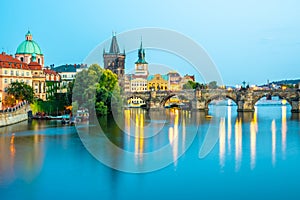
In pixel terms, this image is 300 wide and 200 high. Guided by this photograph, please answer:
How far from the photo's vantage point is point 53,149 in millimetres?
23328

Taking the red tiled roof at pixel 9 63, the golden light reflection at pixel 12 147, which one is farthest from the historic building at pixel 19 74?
the golden light reflection at pixel 12 147

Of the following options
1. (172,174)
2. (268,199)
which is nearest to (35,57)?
(172,174)

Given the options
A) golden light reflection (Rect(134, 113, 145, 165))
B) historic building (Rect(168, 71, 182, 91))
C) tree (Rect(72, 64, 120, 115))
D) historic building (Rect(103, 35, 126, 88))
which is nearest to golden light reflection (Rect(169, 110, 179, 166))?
golden light reflection (Rect(134, 113, 145, 165))

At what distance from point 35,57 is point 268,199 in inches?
2094

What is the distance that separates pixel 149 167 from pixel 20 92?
26.5 meters

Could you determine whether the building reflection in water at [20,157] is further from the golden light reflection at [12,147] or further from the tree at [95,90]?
the tree at [95,90]

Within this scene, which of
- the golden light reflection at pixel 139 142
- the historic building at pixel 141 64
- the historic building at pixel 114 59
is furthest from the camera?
the historic building at pixel 141 64

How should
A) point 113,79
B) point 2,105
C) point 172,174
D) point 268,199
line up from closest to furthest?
point 268,199, point 172,174, point 2,105, point 113,79

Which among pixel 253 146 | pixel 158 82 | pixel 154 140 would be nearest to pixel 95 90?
pixel 154 140

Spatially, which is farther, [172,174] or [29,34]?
[29,34]

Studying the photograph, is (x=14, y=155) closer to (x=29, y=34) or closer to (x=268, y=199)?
(x=268, y=199)

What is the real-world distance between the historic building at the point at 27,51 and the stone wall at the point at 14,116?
2192cm

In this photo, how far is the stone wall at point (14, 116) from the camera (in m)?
34.3

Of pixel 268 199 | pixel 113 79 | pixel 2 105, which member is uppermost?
pixel 113 79
